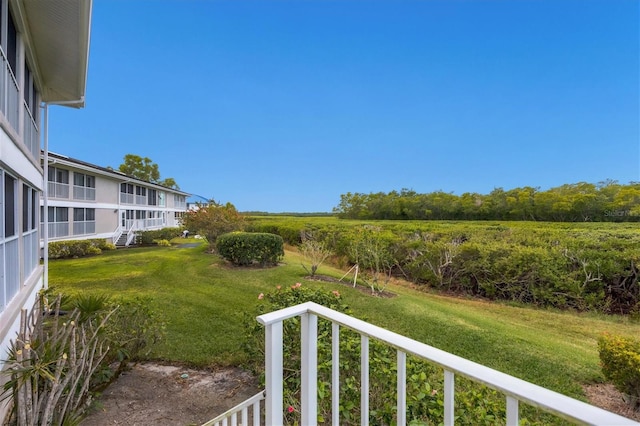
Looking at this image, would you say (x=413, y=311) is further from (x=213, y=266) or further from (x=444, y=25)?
(x=444, y=25)

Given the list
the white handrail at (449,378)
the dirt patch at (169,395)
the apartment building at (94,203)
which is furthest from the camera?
the apartment building at (94,203)

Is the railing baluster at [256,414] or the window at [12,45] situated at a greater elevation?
the window at [12,45]

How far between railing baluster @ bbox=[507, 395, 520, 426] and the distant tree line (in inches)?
663

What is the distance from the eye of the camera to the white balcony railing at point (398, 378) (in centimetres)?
75

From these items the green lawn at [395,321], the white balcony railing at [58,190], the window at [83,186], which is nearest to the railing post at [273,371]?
the green lawn at [395,321]

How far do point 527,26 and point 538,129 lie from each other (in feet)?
33.9

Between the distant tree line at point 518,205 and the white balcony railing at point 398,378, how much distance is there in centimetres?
1676

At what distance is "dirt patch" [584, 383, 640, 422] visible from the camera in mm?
3583

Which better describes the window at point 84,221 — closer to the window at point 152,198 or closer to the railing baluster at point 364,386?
the window at point 152,198

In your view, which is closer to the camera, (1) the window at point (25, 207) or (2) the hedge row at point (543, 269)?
(1) the window at point (25, 207)

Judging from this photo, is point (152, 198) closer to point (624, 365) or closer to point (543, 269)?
point (543, 269)

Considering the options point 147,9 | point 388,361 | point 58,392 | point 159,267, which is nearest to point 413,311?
point 388,361

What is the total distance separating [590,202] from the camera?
15578mm

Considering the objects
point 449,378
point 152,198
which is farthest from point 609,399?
point 152,198
